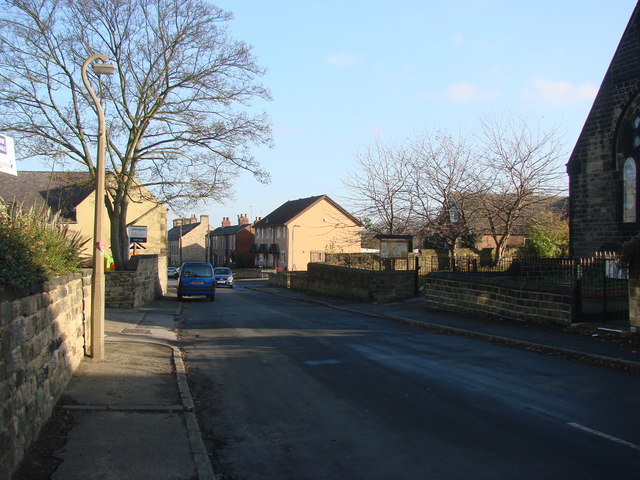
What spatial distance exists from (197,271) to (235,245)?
59477 millimetres

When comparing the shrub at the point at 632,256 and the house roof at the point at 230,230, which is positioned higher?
the house roof at the point at 230,230

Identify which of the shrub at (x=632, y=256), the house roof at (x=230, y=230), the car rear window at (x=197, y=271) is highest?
the house roof at (x=230, y=230)

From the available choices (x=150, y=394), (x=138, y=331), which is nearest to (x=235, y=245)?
(x=138, y=331)

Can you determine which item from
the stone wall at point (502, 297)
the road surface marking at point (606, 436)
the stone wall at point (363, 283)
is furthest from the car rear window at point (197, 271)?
the road surface marking at point (606, 436)

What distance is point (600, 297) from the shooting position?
13.3m

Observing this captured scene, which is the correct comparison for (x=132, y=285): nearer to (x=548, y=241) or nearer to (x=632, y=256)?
(x=632, y=256)

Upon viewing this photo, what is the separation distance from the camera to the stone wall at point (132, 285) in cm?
1988

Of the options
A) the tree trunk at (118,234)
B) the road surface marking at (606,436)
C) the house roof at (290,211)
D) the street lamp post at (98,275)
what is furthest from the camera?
the house roof at (290,211)

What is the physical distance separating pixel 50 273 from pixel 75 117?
17386mm

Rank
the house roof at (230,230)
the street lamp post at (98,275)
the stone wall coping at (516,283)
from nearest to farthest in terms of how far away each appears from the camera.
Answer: the street lamp post at (98,275) < the stone wall coping at (516,283) < the house roof at (230,230)

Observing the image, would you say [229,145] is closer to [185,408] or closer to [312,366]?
[312,366]

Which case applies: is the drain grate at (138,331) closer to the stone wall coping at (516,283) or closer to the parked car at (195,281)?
the stone wall coping at (516,283)

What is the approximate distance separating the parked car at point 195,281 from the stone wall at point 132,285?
138 centimetres

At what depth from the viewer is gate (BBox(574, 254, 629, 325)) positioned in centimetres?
1327
